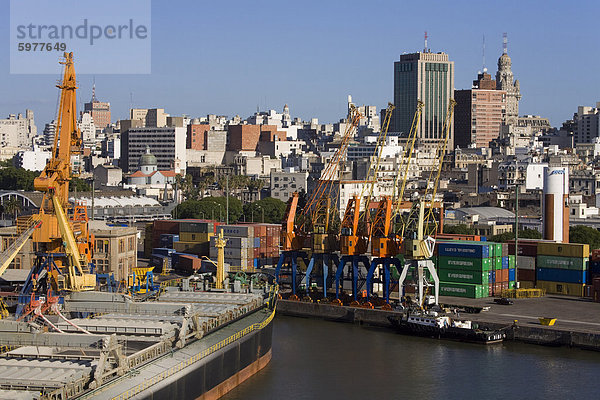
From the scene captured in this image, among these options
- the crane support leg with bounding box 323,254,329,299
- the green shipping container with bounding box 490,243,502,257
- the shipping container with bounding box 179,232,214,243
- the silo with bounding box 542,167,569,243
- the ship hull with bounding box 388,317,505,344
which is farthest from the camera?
the shipping container with bounding box 179,232,214,243

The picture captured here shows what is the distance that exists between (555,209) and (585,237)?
655cm

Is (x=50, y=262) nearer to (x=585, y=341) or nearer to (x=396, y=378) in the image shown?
(x=396, y=378)

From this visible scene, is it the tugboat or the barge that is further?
the tugboat

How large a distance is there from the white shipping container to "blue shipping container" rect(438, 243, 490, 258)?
4469 mm

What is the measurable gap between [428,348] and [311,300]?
1147cm

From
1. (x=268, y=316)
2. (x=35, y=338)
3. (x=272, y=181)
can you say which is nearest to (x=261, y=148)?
(x=272, y=181)

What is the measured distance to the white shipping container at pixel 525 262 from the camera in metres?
58.1

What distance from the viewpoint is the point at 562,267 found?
56.9 metres

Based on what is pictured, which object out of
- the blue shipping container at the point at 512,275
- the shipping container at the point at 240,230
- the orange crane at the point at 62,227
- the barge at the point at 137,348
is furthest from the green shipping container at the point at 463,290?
the orange crane at the point at 62,227

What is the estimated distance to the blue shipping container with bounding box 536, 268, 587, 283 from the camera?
56.2 metres

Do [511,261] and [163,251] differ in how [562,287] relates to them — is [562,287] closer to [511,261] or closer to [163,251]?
[511,261]

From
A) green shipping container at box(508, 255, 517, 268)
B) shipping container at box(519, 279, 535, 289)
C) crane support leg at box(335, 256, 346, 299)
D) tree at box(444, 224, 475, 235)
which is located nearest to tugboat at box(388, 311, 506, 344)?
crane support leg at box(335, 256, 346, 299)

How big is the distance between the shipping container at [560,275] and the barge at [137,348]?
63.6 ft

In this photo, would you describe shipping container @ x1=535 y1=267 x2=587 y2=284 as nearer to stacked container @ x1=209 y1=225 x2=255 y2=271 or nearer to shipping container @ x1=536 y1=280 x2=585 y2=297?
shipping container @ x1=536 y1=280 x2=585 y2=297
